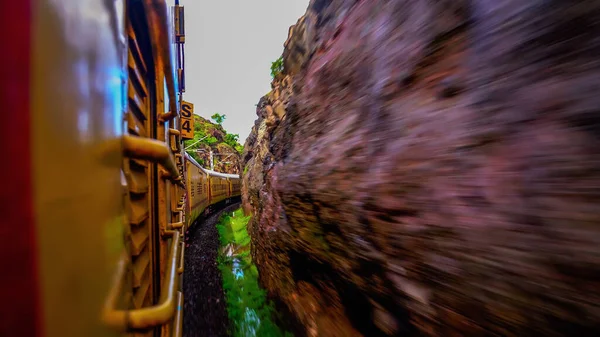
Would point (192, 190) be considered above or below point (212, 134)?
below

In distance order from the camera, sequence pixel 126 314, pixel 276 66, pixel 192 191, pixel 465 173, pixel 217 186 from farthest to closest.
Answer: pixel 217 186 < pixel 276 66 < pixel 192 191 < pixel 465 173 < pixel 126 314

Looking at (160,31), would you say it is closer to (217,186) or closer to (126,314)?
(126,314)

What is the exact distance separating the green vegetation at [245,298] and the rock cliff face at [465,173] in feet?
6.04

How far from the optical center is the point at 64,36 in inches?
17.9

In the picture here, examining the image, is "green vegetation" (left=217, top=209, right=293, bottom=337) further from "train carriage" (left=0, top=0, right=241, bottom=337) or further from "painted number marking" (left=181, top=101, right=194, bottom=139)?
"painted number marking" (left=181, top=101, right=194, bottom=139)

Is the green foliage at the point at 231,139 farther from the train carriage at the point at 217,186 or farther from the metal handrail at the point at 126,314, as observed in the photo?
the metal handrail at the point at 126,314

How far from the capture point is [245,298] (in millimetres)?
4527

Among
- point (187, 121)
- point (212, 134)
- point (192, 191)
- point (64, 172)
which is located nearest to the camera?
point (64, 172)

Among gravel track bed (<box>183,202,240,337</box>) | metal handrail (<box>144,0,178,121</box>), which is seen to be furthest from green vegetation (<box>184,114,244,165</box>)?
metal handrail (<box>144,0,178,121</box>)

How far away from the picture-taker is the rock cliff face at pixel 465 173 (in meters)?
0.84

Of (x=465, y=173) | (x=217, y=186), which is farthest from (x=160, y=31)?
(x=217, y=186)

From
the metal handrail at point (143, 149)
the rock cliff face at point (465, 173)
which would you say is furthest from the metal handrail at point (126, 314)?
the rock cliff face at point (465, 173)

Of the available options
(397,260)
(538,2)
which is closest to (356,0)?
(538,2)

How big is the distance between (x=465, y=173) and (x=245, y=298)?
14.4 feet
